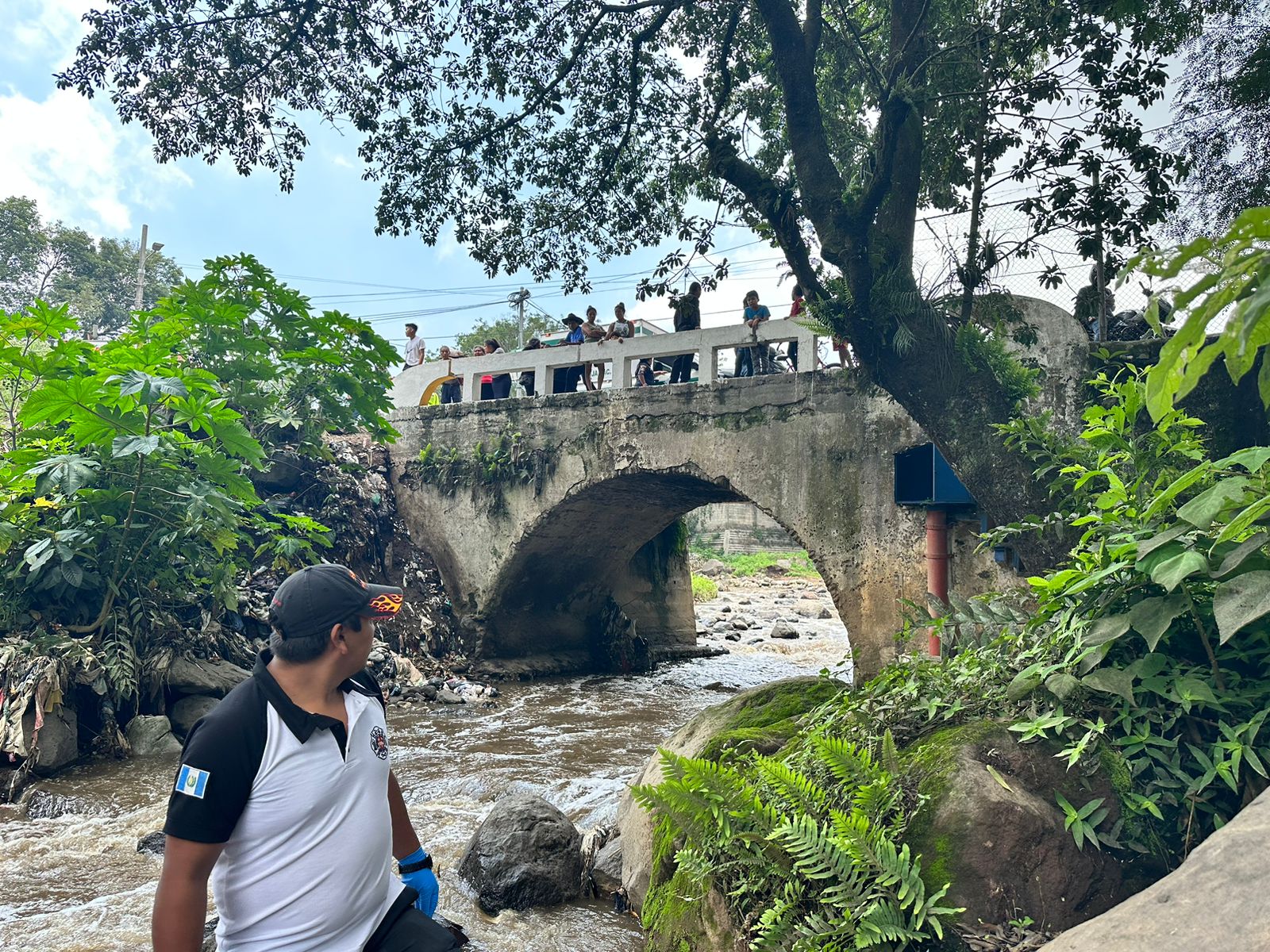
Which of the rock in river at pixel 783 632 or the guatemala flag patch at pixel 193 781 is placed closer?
the guatemala flag patch at pixel 193 781

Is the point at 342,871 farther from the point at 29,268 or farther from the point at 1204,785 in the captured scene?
the point at 29,268

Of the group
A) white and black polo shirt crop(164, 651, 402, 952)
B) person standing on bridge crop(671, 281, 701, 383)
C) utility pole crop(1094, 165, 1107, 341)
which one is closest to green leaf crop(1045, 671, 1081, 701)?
white and black polo shirt crop(164, 651, 402, 952)

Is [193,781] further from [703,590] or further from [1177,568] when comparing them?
[703,590]

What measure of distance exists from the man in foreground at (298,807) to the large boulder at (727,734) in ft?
5.31

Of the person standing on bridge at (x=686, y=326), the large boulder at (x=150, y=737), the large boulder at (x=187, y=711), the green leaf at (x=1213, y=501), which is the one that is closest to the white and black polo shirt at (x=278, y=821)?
the green leaf at (x=1213, y=501)

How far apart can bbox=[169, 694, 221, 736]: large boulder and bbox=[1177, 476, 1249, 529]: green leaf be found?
258 inches

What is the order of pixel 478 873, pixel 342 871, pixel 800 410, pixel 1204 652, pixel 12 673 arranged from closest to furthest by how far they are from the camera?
pixel 342 871 < pixel 1204 652 < pixel 478 873 < pixel 12 673 < pixel 800 410

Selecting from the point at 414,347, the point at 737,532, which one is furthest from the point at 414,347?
the point at 737,532

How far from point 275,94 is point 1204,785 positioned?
278 inches

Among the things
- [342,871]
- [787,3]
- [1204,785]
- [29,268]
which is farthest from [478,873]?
[29,268]

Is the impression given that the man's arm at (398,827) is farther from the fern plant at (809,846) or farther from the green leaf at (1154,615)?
→ the green leaf at (1154,615)

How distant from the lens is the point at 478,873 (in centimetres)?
420

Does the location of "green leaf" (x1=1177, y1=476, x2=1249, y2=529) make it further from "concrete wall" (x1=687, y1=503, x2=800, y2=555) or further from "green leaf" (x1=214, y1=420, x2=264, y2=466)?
"concrete wall" (x1=687, y1=503, x2=800, y2=555)

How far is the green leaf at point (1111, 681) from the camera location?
231 cm
